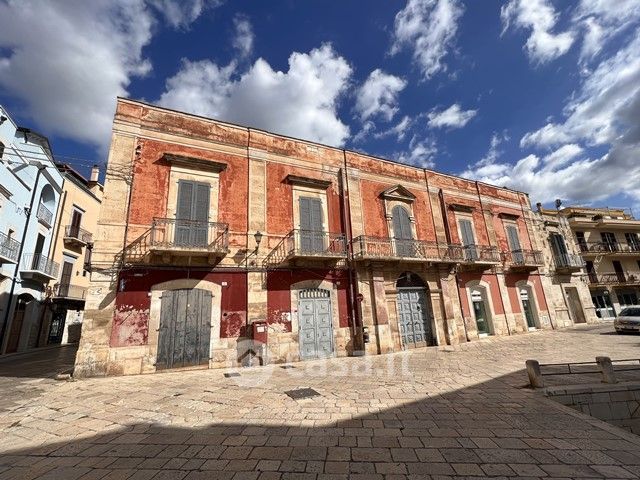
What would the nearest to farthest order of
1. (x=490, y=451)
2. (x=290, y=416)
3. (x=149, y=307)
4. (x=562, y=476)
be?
(x=562, y=476) → (x=490, y=451) → (x=290, y=416) → (x=149, y=307)

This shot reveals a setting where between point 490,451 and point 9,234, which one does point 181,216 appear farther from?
point 9,234

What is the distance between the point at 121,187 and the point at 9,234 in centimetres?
1044

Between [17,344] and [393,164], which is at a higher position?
[393,164]

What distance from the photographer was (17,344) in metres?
15.9

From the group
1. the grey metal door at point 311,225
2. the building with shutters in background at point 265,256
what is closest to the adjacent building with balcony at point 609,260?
the building with shutters in background at point 265,256

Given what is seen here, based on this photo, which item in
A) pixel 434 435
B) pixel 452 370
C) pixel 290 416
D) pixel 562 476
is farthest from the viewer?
pixel 452 370

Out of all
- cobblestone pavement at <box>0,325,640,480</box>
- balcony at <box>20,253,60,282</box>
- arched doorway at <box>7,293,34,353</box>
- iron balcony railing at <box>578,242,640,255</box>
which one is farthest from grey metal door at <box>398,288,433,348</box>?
arched doorway at <box>7,293,34,353</box>

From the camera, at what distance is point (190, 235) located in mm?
9781

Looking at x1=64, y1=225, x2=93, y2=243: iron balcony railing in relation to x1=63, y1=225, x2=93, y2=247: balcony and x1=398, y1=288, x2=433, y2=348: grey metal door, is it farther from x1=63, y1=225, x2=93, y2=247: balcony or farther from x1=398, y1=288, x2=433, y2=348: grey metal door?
x1=398, y1=288, x2=433, y2=348: grey metal door

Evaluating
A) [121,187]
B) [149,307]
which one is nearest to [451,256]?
[149,307]

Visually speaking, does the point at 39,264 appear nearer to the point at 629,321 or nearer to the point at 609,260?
the point at 629,321

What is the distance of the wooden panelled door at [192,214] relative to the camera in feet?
31.8

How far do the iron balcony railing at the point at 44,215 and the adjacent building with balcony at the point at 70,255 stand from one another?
0.87 m

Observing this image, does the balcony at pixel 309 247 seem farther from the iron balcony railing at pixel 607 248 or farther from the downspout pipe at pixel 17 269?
the iron balcony railing at pixel 607 248
